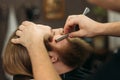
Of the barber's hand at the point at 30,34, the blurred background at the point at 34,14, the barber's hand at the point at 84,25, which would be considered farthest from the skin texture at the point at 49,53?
the blurred background at the point at 34,14

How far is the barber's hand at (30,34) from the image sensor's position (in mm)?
1316

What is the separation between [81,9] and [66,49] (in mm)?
564

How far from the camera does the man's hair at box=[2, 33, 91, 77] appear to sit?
138 centimetres

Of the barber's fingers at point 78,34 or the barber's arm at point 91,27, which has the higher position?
the barber's arm at point 91,27

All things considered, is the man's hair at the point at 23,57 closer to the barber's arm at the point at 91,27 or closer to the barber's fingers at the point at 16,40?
the barber's fingers at the point at 16,40

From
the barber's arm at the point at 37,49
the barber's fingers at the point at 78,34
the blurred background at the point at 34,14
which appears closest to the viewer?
the barber's arm at the point at 37,49

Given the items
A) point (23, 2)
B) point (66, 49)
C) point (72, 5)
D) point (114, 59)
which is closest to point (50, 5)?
point (23, 2)

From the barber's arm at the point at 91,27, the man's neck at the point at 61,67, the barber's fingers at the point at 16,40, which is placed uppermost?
the barber's arm at the point at 91,27

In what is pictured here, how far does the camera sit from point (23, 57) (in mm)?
1391

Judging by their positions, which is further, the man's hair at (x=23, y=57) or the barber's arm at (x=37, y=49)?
the man's hair at (x=23, y=57)

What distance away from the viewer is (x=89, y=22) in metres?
1.34

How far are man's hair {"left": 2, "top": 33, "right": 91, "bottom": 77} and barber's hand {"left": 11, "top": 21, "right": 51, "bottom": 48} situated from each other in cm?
5

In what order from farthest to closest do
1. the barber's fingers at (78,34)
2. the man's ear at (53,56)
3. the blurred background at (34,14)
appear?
the blurred background at (34,14) → the man's ear at (53,56) → the barber's fingers at (78,34)

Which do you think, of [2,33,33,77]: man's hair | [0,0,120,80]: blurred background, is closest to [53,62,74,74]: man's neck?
[2,33,33,77]: man's hair
